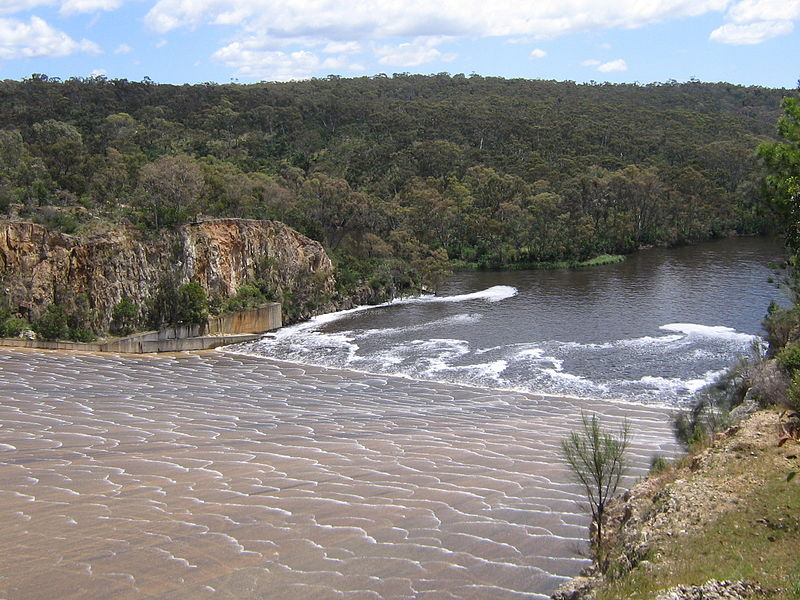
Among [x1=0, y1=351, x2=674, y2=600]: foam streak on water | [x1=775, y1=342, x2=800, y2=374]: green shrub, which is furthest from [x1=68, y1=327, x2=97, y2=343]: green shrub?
[x1=775, y1=342, x2=800, y2=374]: green shrub

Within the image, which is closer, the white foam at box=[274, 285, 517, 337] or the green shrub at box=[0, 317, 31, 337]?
the green shrub at box=[0, 317, 31, 337]

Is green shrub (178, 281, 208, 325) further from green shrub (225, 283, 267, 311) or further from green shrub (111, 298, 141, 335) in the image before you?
green shrub (111, 298, 141, 335)

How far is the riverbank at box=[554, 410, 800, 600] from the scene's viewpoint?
33.1 ft

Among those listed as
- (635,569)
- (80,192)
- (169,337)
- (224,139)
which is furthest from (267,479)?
(224,139)

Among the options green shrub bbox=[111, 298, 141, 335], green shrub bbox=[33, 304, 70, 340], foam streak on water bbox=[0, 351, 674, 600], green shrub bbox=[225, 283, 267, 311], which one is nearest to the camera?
foam streak on water bbox=[0, 351, 674, 600]

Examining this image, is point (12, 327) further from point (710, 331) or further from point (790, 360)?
point (710, 331)

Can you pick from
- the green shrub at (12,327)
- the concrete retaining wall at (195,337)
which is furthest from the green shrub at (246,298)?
the green shrub at (12,327)

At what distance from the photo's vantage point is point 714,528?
11.9 metres

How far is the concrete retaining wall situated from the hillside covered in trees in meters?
7.77

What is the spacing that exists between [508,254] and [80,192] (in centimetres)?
4120

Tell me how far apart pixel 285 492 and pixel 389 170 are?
276 ft

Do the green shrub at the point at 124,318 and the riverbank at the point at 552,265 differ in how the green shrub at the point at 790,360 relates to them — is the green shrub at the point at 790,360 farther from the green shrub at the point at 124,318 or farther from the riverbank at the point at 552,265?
the riverbank at the point at 552,265

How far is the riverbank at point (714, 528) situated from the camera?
10102mm

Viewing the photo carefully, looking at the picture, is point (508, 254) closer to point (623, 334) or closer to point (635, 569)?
point (623, 334)
